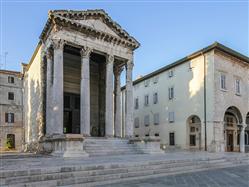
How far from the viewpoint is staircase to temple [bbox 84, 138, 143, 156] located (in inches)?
583

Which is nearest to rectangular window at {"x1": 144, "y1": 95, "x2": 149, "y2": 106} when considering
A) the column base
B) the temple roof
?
the temple roof

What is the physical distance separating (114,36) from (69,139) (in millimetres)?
9192

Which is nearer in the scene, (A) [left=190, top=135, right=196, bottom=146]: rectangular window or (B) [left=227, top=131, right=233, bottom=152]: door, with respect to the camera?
(A) [left=190, top=135, right=196, bottom=146]: rectangular window

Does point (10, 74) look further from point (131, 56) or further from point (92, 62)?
point (131, 56)

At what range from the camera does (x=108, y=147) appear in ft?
51.5

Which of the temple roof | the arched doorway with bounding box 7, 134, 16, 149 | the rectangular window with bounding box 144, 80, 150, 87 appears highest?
the temple roof

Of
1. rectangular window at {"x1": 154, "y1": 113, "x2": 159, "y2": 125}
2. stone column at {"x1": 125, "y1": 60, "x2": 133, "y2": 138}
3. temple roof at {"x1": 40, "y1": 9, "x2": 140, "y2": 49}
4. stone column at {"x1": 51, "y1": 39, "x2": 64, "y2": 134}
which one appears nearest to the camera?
stone column at {"x1": 51, "y1": 39, "x2": 64, "y2": 134}

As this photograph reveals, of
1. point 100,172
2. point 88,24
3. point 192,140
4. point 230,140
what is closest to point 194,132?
point 192,140

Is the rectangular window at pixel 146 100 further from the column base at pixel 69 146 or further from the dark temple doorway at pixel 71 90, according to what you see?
the column base at pixel 69 146

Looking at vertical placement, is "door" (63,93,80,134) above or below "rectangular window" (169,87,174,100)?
below

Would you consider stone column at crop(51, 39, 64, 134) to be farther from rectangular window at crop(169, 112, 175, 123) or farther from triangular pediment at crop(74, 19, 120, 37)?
rectangular window at crop(169, 112, 175, 123)

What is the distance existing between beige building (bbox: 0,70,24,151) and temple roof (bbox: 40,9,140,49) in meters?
18.6

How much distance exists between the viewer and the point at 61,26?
16.6 m

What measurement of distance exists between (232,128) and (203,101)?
17.4 feet
